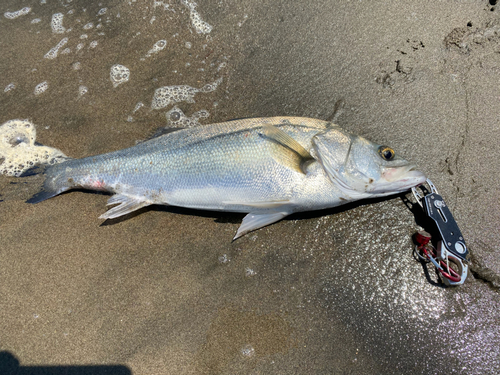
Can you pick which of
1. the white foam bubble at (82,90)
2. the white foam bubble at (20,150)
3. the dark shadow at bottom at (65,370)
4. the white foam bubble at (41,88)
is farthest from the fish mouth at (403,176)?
the white foam bubble at (41,88)

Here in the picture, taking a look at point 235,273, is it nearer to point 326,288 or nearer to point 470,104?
point 326,288

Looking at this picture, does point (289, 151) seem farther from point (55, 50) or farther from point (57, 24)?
point (57, 24)

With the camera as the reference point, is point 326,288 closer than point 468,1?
Yes

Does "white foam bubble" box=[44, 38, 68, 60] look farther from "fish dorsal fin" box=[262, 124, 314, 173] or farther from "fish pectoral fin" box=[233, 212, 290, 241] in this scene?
"fish pectoral fin" box=[233, 212, 290, 241]

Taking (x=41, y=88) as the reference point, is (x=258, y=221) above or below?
below

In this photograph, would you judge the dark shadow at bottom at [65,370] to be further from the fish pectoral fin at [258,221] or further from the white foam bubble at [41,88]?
the white foam bubble at [41,88]

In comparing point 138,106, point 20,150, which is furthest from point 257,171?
point 20,150

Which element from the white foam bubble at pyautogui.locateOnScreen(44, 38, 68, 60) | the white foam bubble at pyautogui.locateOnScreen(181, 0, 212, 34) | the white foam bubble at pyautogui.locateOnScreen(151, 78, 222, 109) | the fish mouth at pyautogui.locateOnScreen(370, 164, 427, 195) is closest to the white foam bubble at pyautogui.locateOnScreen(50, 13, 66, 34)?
the white foam bubble at pyautogui.locateOnScreen(44, 38, 68, 60)

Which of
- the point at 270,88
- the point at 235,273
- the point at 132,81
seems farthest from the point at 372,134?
the point at 132,81
